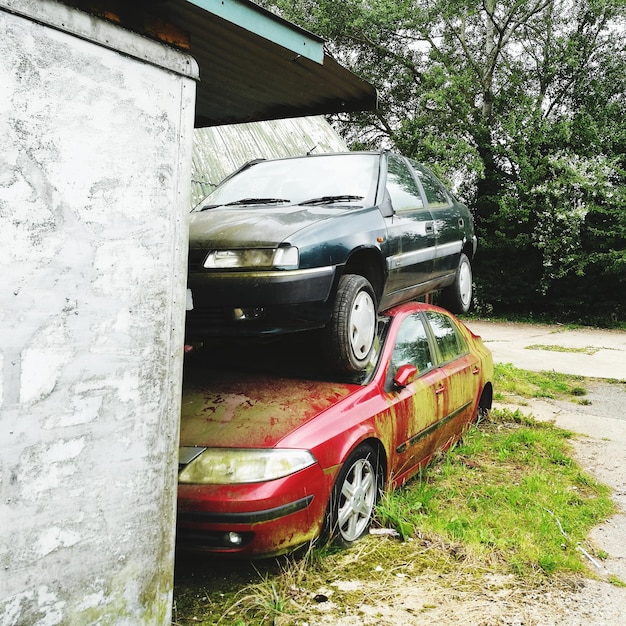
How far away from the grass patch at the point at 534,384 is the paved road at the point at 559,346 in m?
0.53

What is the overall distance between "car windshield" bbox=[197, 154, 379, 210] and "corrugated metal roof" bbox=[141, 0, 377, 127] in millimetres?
508

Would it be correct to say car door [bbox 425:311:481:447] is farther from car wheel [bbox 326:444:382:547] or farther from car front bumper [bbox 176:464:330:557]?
car front bumper [bbox 176:464:330:557]

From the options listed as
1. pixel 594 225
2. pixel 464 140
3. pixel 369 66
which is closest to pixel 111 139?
pixel 594 225

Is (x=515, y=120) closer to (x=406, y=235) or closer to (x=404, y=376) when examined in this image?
(x=406, y=235)

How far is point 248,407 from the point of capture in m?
3.64

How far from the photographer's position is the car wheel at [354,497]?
3396 mm

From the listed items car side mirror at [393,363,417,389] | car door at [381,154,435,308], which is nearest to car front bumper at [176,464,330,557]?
car side mirror at [393,363,417,389]

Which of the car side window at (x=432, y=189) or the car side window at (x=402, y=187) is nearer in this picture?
the car side window at (x=402, y=187)

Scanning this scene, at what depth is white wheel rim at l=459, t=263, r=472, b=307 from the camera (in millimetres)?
Result: 6199

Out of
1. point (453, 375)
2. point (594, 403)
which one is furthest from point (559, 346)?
point (453, 375)

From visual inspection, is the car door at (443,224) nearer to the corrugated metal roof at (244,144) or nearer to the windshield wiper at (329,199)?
the windshield wiper at (329,199)

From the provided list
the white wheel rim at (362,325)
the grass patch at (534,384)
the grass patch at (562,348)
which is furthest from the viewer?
the grass patch at (562,348)

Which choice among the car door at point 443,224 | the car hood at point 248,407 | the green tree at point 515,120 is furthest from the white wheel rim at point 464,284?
the green tree at point 515,120

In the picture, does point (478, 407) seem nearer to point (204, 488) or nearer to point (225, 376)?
point (225, 376)
